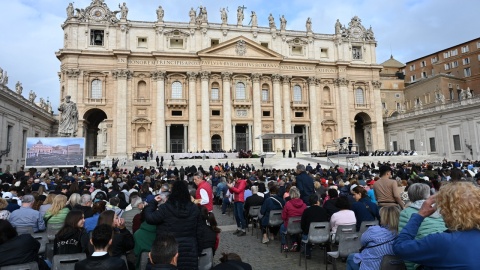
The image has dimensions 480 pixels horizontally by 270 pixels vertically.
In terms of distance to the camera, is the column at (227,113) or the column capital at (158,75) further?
the column at (227,113)

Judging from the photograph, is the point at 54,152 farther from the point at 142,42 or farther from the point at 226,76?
the point at 226,76

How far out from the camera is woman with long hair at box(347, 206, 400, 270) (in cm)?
402

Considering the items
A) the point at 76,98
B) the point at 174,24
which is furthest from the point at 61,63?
the point at 174,24

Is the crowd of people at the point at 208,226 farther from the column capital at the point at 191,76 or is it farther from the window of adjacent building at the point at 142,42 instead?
the window of adjacent building at the point at 142,42

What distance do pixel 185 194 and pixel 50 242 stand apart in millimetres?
3514

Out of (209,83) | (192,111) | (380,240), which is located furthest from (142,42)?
(380,240)

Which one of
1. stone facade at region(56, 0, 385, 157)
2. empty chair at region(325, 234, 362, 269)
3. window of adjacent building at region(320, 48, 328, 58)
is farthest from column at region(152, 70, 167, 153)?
empty chair at region(325, 234, 362, 269)

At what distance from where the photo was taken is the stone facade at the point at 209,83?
42.3m

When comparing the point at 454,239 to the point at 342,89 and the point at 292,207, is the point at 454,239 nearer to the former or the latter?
the point at 292,207

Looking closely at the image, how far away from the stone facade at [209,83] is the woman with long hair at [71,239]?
37.8 metres

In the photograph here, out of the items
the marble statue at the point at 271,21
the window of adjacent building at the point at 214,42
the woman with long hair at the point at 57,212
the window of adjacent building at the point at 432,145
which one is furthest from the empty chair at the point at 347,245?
the marble statue at the point at 271,21

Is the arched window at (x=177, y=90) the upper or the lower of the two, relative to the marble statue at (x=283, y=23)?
lower

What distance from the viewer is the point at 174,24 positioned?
45375mm

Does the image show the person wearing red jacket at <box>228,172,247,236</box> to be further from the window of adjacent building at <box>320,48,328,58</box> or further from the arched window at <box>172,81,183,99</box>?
the window of adjacent building at <box>320,48,328,58</box>
